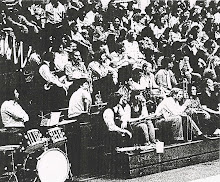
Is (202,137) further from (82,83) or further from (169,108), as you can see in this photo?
(82,83)

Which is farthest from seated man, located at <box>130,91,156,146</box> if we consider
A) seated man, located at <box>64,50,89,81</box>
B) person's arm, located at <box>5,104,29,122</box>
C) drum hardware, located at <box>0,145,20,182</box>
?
drum hardware, located at <box>0,145,20,182</box>

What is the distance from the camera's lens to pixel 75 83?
5746 mm

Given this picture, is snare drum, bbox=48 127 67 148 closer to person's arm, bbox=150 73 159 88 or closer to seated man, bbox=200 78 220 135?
person's arm, bbox=150 73 159 88

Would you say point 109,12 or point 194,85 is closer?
point 109,12

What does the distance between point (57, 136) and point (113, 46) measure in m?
1.41

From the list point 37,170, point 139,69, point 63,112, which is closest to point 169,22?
point 139,69

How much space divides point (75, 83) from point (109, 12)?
3.48 feet

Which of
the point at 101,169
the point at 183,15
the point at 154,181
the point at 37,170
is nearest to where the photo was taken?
the point at 37,170

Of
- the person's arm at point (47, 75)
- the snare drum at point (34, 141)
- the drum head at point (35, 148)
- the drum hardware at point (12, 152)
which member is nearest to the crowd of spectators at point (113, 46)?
the person's arm at point (47, 75)

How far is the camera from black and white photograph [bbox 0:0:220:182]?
5277 millimetres

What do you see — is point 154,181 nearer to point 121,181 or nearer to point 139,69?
point 121,181

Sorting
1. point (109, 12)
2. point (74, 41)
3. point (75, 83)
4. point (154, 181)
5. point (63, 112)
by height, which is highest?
point (109, 12)

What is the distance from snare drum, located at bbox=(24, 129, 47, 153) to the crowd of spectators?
0.25 metres

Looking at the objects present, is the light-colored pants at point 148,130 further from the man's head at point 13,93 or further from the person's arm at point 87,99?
the man's head at point 13,93
